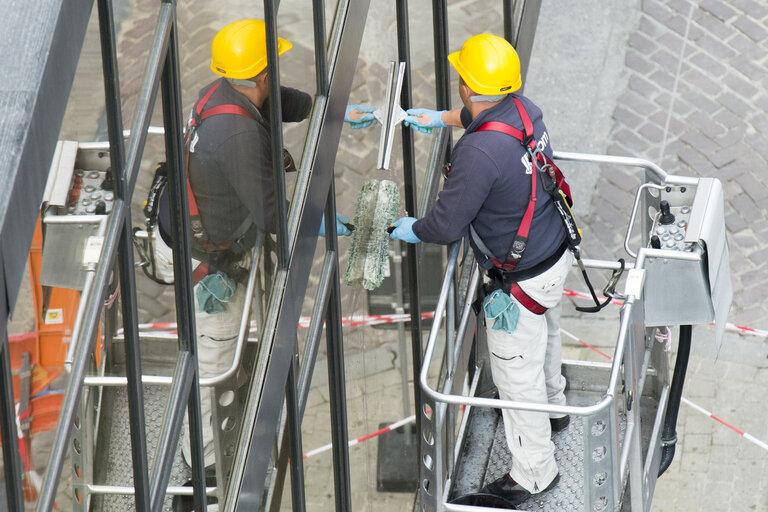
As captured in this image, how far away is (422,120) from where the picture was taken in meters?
6.32

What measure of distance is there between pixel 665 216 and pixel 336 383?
2002 mm

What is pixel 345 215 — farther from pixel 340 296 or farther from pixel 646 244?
pixel 646 244

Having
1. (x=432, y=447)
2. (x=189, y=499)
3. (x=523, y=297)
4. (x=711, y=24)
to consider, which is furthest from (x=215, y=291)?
(x=711, y=24)

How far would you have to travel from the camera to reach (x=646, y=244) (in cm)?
689

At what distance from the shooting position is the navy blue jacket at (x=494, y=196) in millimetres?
5738

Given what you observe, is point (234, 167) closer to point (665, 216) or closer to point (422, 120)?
point (422, 120)

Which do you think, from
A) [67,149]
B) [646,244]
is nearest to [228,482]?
[67,149]

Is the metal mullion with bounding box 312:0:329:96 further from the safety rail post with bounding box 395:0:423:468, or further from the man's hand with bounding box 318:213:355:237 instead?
the safety rail post with bounding box 395:0:423:468

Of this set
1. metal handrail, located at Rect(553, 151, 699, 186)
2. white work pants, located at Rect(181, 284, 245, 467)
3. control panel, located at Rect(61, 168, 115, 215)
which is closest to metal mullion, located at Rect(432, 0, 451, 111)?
metal handrail, located at Rect(553, 151, 699, 186)

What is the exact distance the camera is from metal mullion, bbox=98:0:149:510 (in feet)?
12.8

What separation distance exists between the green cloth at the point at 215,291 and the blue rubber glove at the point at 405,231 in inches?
49.3

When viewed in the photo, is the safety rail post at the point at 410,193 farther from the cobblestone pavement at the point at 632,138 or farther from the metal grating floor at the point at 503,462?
the metal grating floor at the point at 503,462

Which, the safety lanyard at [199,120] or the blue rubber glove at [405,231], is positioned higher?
the safety lanyard at [199,120]

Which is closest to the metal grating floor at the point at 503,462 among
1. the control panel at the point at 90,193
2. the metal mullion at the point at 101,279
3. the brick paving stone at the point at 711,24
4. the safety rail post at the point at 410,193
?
the safety rail post at the point at 410,193
